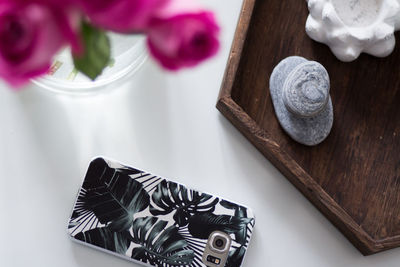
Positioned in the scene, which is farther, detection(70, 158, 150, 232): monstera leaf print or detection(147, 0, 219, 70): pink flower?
detection(70, 158, 150, 232): monstera leaf print

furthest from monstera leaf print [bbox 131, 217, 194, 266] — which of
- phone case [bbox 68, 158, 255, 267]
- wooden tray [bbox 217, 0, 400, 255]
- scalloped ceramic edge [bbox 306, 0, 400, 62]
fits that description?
scalloped ceramic edge [bbox 306, 0, 400, 62]

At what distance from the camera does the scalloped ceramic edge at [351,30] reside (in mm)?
455

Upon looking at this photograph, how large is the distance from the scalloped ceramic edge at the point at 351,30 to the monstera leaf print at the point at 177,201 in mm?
190

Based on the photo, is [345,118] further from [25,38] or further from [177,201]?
[25,38]

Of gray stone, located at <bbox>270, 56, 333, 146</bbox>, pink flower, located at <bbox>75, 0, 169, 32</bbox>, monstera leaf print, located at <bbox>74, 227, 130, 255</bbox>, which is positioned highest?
gray stone, located at <bbox>270, 56, 333, 146</bbox>

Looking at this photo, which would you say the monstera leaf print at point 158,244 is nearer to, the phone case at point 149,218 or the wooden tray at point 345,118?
the phone case at point 149,218

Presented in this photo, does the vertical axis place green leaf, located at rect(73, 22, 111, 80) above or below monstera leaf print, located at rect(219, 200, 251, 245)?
above

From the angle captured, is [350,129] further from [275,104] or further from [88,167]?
[88,167]

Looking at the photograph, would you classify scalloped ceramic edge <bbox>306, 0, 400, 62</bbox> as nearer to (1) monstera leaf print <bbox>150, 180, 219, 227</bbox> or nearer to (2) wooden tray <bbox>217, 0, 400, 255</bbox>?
(2) wooden tray <bbox>217, 0, 400, 255</bbox>

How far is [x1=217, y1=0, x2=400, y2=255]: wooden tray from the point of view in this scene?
1.58 ft

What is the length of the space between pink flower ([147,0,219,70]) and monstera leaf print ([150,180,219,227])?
286mm

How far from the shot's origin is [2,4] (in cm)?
18

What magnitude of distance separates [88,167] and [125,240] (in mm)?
78

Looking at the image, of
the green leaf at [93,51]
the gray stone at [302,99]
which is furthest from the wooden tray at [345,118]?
the green leaf at [93,51]
